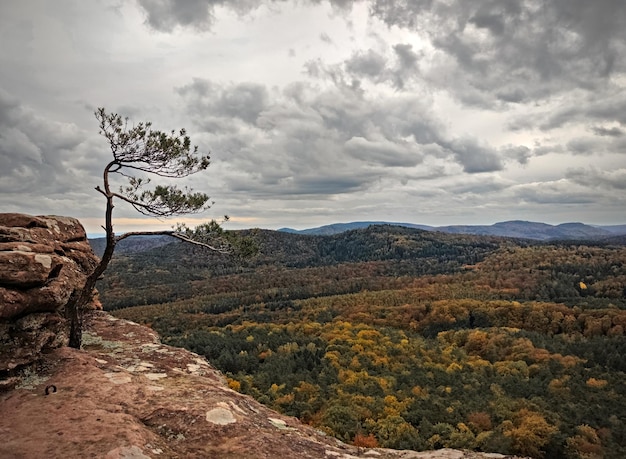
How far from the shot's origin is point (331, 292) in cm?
19112

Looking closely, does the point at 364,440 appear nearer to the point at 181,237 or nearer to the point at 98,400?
the point at 181,237

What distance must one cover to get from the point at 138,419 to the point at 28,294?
4.88 metres

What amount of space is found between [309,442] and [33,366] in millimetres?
7804

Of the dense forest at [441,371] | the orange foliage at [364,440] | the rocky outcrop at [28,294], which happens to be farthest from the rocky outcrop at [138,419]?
the orange foliage at [364,440]

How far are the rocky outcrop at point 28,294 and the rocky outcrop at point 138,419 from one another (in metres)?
0.60

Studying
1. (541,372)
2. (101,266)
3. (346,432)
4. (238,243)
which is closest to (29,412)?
(101,266)

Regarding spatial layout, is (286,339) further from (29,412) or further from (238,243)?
(29,412)

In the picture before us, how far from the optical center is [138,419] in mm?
9266

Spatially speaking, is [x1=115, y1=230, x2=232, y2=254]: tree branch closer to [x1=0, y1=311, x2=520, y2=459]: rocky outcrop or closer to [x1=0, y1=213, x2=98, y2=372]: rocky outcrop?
[x1=0, y1=213, x2=98, y2=372]: rocky outcrop

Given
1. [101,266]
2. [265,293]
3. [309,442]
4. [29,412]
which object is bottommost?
[265,293]

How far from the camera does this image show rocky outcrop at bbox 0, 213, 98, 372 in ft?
34.1

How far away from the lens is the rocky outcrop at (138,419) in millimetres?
8156

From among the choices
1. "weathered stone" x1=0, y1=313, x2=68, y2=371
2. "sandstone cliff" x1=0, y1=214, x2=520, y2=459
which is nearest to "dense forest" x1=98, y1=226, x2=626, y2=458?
"sandstone cliff" x1=0, y1=214, x2=520, y2=459

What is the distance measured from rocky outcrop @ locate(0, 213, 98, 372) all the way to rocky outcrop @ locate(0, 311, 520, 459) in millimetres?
602
